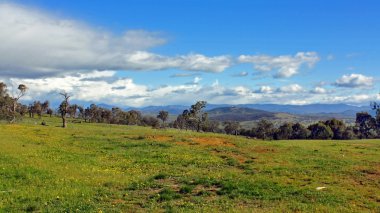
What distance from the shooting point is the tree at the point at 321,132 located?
14450cm

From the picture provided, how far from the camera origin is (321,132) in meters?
146

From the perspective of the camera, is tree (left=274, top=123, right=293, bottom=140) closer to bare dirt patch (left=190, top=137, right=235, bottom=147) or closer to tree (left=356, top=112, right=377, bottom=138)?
tree (left=356, top=112, right=377, bottom=138)

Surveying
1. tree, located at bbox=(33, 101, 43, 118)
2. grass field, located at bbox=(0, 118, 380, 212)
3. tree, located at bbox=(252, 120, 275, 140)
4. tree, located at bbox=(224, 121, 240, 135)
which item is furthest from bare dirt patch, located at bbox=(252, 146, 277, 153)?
tree, located at bbox=(33, 101, 43, 118)

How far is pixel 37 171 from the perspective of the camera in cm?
2614

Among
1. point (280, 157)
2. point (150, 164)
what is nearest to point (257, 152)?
point (280, 157)

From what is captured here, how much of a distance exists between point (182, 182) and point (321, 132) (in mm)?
128766

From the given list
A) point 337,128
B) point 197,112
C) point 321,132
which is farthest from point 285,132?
point 197,112

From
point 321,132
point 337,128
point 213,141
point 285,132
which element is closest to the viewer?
point 213,141

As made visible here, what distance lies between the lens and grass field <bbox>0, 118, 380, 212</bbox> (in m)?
19.2

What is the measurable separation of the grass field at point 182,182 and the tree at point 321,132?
10813 cm

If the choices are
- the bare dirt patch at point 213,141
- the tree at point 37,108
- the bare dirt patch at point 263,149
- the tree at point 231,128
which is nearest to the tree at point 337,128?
the tree at point 231,128

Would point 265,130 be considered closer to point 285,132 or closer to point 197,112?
point 285,132

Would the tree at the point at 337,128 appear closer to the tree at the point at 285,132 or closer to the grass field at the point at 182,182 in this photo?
A: the tree at the point at 285,132

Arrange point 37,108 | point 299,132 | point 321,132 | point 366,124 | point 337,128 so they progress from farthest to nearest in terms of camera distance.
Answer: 1. point 37,108
2. point 366,124
3. point 299,132
4. point 337,128
5. point 321,132
